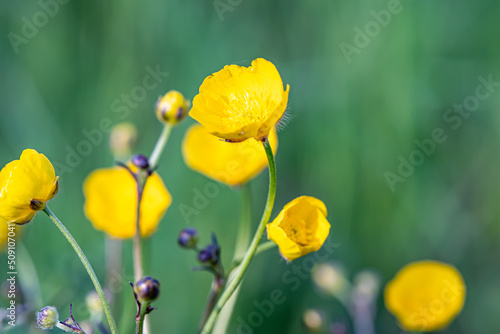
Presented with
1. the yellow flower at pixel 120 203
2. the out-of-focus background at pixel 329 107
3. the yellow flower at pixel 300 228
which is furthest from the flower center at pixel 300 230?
the out-of-focus background at pixel 329 107

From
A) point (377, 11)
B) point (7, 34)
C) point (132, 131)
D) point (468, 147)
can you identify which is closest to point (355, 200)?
point (468, 147)

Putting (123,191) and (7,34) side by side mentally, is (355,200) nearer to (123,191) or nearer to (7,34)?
(123,191)

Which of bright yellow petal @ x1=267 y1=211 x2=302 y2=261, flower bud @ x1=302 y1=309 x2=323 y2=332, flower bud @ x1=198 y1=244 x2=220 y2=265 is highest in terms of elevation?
bright yellow petal @ x1=267 y1=211 x2=302 y2=261

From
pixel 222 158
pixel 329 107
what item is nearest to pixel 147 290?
pixel 222 158

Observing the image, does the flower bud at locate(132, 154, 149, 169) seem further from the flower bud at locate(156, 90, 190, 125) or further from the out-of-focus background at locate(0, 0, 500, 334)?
the out-of-focus background at locate(0, 0, 500, 334)

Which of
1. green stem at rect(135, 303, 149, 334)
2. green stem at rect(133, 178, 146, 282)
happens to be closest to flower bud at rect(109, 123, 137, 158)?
green stem at rect(133, 178, 146, 282)

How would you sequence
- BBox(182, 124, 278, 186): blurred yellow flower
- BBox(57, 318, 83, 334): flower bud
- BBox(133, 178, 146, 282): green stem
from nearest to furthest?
BBox(57, 318, 83, 334): flower bud, BBox(133, 178, 146, 282): green stem, BBox(182, 124, 278, 186): blurred yellow flower
